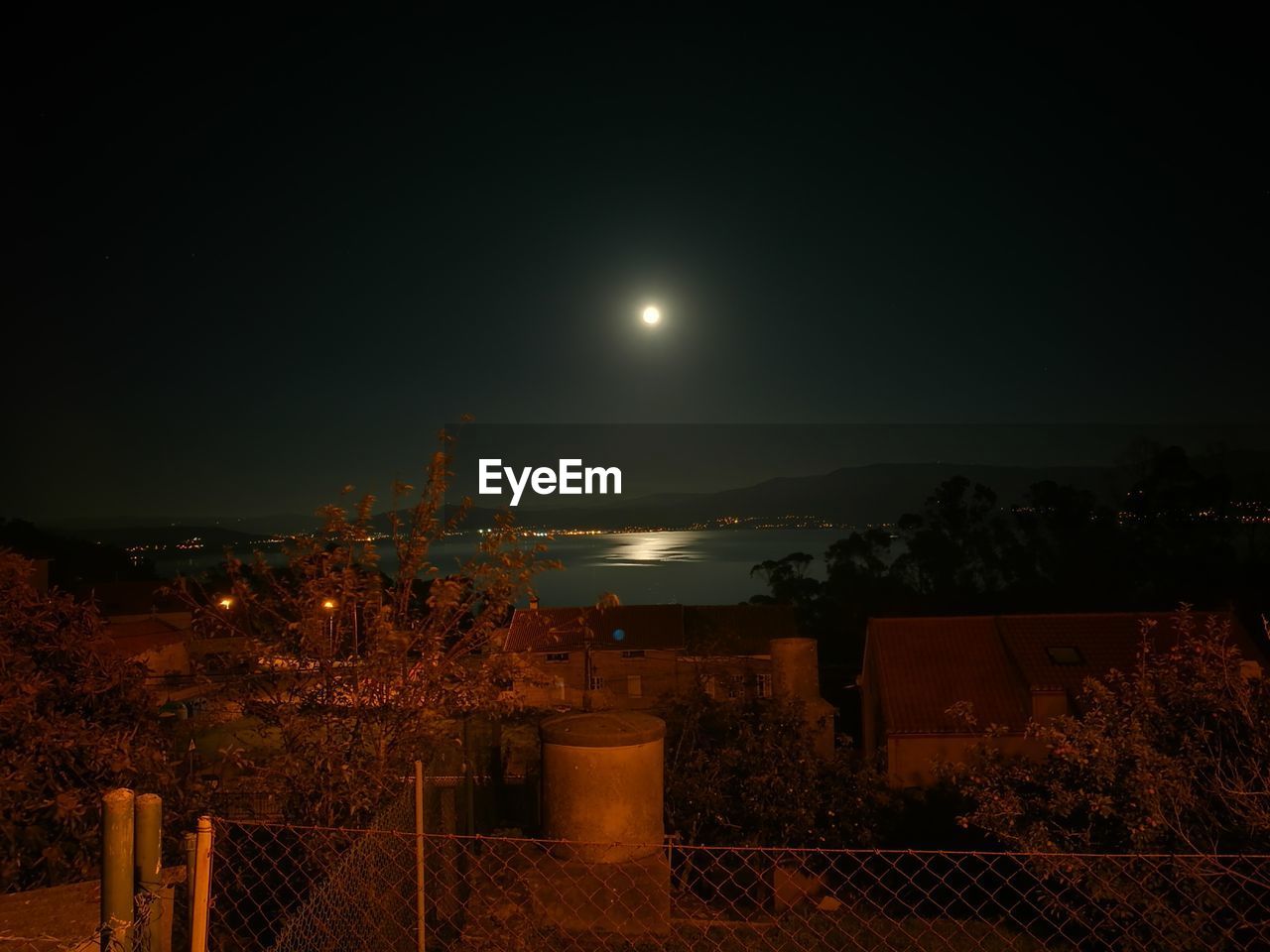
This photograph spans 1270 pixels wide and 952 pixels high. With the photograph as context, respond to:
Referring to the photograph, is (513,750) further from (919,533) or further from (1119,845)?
(919,533)

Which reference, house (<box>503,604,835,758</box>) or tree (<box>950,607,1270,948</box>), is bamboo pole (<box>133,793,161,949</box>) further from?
house (<box>503,604,835,758</box>)

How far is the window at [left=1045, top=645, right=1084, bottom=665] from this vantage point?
21031 millimetres

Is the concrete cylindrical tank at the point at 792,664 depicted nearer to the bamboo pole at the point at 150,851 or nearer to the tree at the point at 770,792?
the tree at the point at 770,792

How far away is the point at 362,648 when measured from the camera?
6.09 metres

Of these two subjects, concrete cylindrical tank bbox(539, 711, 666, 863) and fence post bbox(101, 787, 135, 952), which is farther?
concrete cylindrical tank bbox(539, 711, 666, 863)

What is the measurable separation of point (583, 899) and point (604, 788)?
2.42 feet

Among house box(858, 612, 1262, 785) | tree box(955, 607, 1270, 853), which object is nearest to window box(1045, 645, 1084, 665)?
house box(858, 612, 1262, 785)

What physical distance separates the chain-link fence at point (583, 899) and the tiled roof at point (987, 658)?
12.5 meters

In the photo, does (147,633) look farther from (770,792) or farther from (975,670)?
(770,792)

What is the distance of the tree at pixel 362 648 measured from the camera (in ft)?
17.2

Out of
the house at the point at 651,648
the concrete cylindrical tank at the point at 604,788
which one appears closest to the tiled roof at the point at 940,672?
the house at the point at 651,648

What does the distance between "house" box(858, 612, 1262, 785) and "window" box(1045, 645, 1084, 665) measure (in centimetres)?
2

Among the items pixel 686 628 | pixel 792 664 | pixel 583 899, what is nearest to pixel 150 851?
pixel 583 899

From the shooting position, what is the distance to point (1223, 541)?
39.3m
